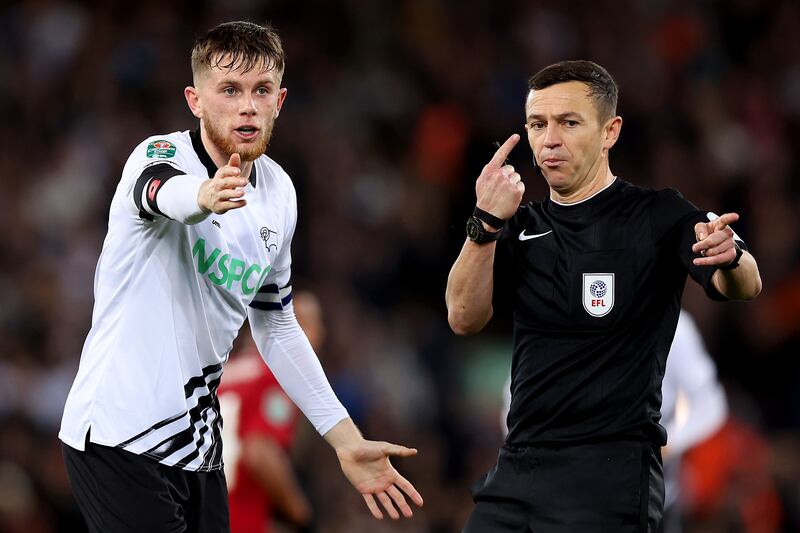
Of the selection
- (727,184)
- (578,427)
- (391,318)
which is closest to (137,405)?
(578,427)

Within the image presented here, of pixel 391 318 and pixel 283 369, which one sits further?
pixel 391 318

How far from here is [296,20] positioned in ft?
39.4

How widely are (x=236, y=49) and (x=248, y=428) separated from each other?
113 inches

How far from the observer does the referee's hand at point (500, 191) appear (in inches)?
165

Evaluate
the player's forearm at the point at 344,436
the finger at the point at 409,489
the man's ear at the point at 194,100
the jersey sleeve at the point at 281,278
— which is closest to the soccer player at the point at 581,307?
the finger at the point at 409,489

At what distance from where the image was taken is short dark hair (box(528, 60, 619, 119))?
442cm

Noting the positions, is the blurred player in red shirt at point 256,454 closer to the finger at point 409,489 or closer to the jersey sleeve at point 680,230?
the finger at point 409,489

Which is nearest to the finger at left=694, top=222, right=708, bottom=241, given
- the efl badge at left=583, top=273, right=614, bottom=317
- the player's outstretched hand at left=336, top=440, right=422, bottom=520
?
the efl badge at left=583, top=273, right=614, bottom=317

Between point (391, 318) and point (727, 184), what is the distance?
3.15m

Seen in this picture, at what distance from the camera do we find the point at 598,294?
4.24 meters

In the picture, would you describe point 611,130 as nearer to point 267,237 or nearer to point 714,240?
point 714,240

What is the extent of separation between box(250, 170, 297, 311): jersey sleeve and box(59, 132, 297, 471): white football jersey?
1.01ft

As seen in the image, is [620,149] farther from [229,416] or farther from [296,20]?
[229,416]

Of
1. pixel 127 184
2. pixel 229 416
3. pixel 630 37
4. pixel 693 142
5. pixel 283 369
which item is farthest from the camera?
pixel 630 37
